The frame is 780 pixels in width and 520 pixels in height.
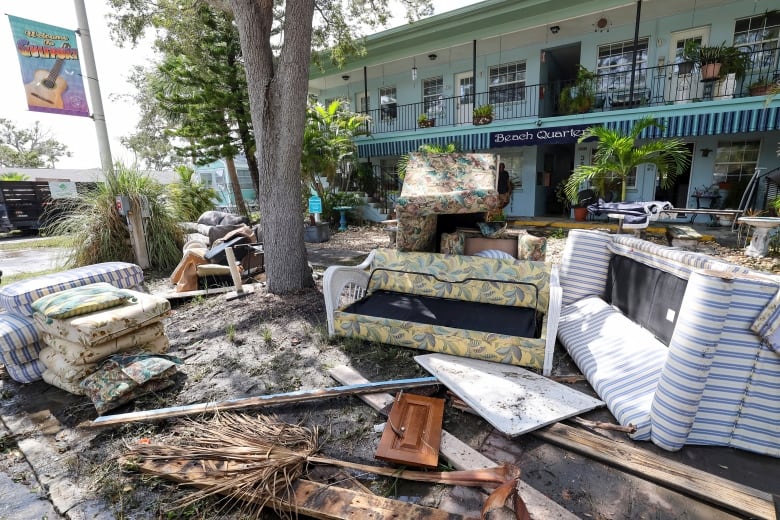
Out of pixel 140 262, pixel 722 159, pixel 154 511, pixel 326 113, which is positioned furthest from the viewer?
pixel 326 113

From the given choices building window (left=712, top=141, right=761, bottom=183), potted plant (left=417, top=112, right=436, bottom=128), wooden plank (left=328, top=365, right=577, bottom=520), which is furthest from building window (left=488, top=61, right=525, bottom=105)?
wooden plank (left=328, top=365, right=577, bottom=520)

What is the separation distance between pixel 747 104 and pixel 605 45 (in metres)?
4.03

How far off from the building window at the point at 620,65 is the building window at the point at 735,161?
8.69ft

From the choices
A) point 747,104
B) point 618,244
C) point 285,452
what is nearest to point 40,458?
point 285,452

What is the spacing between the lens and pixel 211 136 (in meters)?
10.7

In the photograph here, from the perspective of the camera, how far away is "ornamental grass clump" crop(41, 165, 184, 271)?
253 inches

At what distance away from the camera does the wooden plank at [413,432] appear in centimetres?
203

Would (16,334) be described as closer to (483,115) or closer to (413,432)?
(413,432)

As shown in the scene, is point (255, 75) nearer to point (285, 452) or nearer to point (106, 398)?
point (106, 398)

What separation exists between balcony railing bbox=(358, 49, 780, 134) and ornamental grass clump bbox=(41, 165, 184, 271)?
8.12 metres

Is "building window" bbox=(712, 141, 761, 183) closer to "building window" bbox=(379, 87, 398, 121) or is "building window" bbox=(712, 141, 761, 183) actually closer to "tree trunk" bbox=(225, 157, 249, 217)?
"building window" bbox=(379, 87, 398, 121)

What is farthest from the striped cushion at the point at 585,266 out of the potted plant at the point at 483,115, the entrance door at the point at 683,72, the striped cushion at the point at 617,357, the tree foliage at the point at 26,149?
the tree foliage at the point at 26,149

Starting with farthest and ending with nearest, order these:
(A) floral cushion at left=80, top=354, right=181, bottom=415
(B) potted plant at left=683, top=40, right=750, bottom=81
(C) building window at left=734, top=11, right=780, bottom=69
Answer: (C) building window at left=734, top=11, right=780, bottom=69, (B) potted plant at left=683, top=40, right=750, bottom=81, (A) floral cushion at left=80, top=354, right=181, bottom=415

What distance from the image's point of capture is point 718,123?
824 cm
